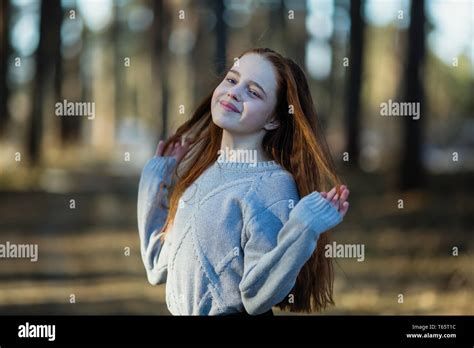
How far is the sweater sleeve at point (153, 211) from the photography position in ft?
12.1

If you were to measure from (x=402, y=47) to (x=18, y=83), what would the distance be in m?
2.73

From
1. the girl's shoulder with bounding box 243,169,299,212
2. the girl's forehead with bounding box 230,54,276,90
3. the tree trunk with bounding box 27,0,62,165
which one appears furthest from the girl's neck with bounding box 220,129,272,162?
the tree trunk with bounding box 27,0,62,165

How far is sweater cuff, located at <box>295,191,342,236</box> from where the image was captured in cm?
328

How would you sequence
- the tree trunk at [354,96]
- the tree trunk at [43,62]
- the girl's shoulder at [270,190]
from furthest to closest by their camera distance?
the tree trunk at [354,96] < the tree trunk at [43,62] < the girl's shoulder at [270,190]

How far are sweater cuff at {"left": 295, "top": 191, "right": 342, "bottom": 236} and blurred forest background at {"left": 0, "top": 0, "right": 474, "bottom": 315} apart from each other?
106 cm

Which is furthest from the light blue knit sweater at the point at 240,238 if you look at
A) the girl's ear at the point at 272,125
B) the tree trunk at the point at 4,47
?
the tree trunk at the point at 4,47

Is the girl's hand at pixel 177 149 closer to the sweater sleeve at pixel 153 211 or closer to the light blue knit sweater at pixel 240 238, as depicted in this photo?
the sweater sleeve at pixel 153 211

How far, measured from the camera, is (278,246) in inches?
130

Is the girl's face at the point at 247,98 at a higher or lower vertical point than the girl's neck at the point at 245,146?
higher

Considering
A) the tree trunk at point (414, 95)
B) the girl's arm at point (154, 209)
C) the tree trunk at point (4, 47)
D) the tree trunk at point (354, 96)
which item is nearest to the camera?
the girl's arm at point (154, 209)

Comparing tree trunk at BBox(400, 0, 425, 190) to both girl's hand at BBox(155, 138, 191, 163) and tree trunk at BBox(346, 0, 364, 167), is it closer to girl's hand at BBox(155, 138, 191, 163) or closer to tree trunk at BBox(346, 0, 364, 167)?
tree trunk at BBox(346, 0, 364, 167)

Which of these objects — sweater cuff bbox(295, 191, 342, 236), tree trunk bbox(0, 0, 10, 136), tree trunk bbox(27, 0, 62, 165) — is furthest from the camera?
tree trunk bbox(0, 0, 10, 136)

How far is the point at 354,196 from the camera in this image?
22.5 ft

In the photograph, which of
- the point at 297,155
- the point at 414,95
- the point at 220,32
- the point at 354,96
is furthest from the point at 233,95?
the point at 414,95
